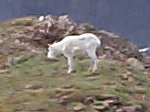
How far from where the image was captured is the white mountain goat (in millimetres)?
33469

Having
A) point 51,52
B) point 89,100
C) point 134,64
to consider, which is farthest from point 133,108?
point 134,64

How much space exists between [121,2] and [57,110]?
4158 inches

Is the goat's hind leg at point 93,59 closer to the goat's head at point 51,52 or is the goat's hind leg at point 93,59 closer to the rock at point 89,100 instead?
the goat's head at point 51,52

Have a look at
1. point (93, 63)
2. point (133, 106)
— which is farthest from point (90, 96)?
point (93, 63)

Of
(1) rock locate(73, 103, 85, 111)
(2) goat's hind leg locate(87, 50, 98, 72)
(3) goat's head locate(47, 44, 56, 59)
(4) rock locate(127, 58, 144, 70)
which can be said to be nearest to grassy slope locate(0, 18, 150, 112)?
(1) rock locate(73, 103, 85, 111)

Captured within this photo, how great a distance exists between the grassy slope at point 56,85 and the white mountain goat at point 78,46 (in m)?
0.54

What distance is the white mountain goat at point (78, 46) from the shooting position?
33469mm

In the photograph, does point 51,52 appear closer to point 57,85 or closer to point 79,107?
point 57,85

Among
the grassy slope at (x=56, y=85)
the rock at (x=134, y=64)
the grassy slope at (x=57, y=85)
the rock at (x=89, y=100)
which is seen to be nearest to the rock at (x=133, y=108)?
the grassy slope at (x=57, y=85)

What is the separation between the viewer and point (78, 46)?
110ft

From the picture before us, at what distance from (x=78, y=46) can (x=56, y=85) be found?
8.68ft

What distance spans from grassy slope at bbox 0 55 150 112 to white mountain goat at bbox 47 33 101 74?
539mm

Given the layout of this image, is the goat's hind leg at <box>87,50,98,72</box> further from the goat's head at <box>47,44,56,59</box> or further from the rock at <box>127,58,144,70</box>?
the rock at <box>127,58,144,70</box>

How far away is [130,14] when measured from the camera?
128375 mm
